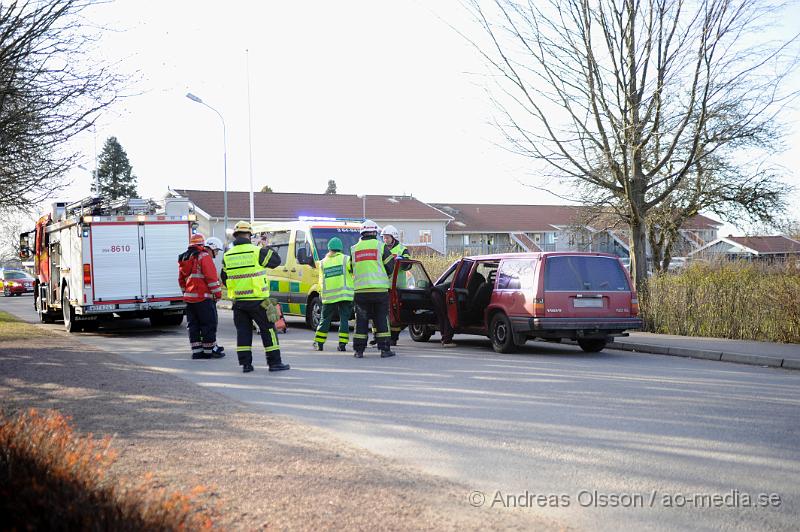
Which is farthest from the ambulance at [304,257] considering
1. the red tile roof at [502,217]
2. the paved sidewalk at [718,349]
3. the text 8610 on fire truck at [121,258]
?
the red tile roof at [502,217]

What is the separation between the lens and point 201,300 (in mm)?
12602

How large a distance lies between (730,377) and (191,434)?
681cm

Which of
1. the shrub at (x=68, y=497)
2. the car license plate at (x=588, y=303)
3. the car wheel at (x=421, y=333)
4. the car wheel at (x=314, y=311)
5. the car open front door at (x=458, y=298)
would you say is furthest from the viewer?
the car wheel at (x=314, y=311)

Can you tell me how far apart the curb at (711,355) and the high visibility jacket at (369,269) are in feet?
15.2

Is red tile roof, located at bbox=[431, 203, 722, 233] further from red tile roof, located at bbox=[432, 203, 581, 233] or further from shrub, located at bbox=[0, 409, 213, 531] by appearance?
shrub, located at bbox=[0, 409, 213, 531]

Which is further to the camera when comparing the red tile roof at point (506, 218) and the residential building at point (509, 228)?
the red tile roof at point (506, 218)

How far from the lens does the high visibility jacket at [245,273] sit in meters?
10.8

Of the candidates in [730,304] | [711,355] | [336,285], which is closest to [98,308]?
[336,285]

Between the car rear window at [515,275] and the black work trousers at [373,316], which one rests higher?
the car rear window at [515,275]

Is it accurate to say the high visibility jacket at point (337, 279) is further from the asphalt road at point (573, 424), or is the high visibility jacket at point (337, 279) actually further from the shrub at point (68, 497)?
the shrub at point (68, 497)

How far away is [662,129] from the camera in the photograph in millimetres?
19859

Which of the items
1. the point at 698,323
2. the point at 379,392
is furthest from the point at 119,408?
the point at 698,323

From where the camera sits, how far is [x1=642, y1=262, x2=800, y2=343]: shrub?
45.7 ft

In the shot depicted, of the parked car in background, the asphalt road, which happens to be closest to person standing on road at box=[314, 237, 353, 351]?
the asphalt road
